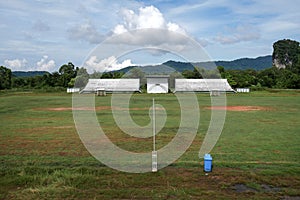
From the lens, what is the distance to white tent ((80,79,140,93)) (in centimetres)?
6531

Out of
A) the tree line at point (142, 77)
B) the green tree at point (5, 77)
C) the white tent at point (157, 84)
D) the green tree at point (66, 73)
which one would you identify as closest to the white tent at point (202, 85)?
the tree line at point (142, 77)

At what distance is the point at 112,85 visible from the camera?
224 feet

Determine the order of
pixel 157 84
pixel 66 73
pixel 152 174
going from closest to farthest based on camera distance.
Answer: pixel 152 174 < pixel 157 84 < pixel 66 73

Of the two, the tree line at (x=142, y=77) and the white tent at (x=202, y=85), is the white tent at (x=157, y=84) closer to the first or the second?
the white tent at (x=202, y=85)

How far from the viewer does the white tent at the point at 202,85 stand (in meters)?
65.4

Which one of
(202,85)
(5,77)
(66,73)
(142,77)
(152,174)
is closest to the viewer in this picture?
(152,174)

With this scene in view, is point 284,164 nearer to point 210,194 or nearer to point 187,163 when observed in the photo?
point 187,163

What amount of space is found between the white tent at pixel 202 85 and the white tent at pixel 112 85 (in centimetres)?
861

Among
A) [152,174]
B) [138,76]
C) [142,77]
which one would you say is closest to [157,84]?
[142,77]

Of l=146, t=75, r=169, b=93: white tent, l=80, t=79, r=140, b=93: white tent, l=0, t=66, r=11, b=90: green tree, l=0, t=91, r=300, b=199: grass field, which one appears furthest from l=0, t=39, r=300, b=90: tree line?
l=0, t=91, r=300, b=199: grass field

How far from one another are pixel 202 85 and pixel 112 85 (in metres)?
18.7

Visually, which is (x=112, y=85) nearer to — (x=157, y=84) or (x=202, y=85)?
(x=157, y=84)

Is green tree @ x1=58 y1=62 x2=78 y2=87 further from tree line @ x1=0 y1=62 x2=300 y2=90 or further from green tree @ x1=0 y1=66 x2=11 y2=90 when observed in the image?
green tree @ x1=0 y1=66 x2=11 y2=90

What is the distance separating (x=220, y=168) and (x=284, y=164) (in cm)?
189
